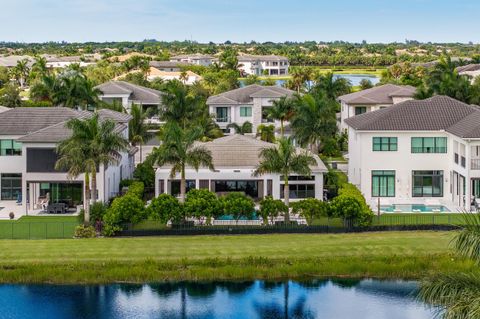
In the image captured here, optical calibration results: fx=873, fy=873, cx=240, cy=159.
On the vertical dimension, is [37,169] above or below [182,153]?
below

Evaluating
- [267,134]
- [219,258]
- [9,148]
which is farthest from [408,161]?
[9,148]

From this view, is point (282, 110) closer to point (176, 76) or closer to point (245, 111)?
point (245, 111)

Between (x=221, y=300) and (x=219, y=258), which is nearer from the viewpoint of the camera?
(x=221, y=300)

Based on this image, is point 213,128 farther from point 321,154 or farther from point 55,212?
point 55,212

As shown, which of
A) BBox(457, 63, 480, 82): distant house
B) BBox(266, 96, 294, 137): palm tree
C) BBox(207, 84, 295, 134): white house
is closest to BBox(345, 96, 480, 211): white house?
BBox(266, 96, 294, 137): palm tree

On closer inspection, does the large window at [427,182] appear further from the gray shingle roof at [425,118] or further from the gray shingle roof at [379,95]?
the gray shingle roof at [379,95]

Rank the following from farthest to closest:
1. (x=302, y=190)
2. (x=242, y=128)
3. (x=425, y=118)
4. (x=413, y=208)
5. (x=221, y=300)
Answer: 1. (x=242, y=128)
2. (x=425, y=118)
3. (x=302, y=190)
4. (x=413, y=208)
5. (x=221, y=300)

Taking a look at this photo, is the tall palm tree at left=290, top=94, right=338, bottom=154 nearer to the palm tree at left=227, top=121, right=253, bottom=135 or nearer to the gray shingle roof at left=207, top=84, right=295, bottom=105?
the palm tree at left=227, top=121, right=253, bottom=135

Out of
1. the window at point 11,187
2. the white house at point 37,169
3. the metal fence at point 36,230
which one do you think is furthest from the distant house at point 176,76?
the metal fence at point 36,230
